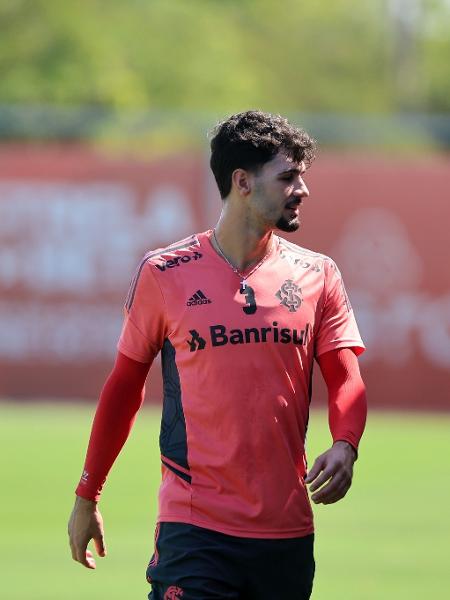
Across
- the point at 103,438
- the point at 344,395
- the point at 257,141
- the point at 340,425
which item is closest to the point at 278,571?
the point at 340,425

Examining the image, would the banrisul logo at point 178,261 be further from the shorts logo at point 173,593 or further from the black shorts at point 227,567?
the shorts logo at point 173,593

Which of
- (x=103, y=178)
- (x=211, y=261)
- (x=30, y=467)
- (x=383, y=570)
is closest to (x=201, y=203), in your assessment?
(x=103, y=178)

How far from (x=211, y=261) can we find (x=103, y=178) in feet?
54.8

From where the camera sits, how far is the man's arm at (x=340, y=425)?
542 cm

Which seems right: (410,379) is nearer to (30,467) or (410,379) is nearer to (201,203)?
(201,203)

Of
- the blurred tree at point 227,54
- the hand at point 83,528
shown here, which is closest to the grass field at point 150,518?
the hand at point 83,528

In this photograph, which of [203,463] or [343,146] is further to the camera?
[343,146]

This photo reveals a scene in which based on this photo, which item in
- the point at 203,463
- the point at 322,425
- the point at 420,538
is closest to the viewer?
the point at 203,463

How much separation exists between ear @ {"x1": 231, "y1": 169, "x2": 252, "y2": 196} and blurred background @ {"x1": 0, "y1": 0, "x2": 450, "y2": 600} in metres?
3.89

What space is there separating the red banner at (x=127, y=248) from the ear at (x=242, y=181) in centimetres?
1597

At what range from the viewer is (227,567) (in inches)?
214

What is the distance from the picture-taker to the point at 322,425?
19.5 meters

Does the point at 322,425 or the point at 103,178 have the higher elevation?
the point at 103,178

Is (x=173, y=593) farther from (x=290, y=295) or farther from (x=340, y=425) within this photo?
(x=290, y=295)
